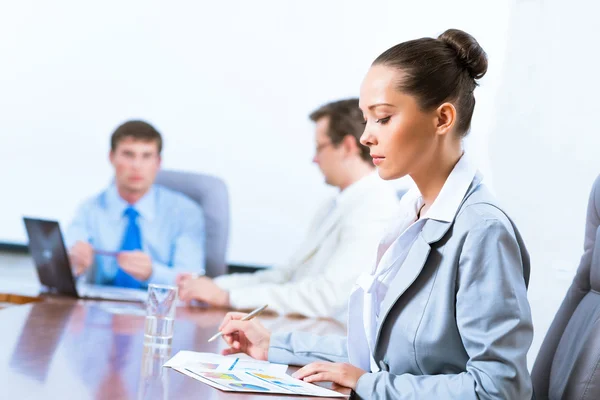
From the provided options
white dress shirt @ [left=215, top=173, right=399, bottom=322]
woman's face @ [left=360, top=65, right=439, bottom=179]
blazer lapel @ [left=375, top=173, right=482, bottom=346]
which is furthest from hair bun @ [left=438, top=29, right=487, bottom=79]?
white dress shirt @ [left=215, top=173, right=399, bottom=322]

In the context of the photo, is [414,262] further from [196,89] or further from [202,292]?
[196,89]

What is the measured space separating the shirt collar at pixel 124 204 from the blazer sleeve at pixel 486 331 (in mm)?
2423

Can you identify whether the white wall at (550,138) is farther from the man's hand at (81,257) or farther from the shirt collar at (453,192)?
the man's hand at (81,257)

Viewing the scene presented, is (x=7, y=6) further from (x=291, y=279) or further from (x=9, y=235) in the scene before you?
(x=291, y=279)

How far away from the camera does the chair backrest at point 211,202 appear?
10.9ft

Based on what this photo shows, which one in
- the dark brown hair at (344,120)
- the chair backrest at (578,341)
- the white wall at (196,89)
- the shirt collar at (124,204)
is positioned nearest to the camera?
the chair backrest at (578,341)

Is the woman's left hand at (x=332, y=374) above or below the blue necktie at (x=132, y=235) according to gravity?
above

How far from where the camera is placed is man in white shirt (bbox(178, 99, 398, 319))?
2.35 meters

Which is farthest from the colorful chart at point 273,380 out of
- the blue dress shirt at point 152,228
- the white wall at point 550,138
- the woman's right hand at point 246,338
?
the blue dress shirt at point 152,228

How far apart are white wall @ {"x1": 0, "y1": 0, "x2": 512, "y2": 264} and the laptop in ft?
4.22

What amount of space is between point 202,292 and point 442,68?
4.18 ft

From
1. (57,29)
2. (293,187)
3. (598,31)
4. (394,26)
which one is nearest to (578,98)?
(598,31)

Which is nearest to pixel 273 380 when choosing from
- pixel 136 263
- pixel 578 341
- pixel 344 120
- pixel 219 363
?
pixel 219 363

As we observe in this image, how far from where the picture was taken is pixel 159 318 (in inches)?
58.1
